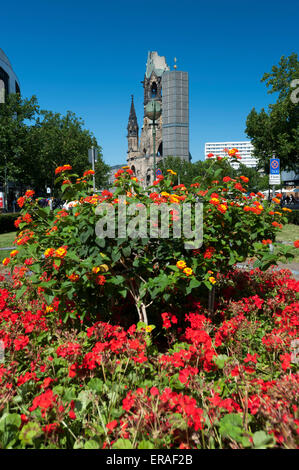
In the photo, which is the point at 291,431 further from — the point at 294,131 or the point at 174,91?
the point at 174,91

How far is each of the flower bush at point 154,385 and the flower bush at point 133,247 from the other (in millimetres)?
347

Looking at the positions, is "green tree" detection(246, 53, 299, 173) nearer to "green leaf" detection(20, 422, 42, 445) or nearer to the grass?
the grass

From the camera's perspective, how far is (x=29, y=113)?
29.2 meters

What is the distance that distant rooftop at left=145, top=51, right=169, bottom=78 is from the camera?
79000 mm

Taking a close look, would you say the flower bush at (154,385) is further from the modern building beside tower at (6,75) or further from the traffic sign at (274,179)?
the modern building beside tower at (6,75)

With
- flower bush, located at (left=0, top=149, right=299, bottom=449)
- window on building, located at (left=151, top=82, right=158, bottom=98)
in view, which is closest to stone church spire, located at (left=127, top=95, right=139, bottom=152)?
window on building, located at (left=151, top=82, right=158, bottom=98)

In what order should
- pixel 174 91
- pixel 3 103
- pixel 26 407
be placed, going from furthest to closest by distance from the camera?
pixel 174 91, pixel 3 103, pixel 26 407

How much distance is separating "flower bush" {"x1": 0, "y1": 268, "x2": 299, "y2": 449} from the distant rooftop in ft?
278

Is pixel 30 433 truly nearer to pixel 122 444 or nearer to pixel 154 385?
pixel 122 444

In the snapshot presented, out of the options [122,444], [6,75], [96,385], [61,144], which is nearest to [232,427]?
[122,444]

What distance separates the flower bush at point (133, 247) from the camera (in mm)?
2771

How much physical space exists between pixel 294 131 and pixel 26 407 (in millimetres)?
24119

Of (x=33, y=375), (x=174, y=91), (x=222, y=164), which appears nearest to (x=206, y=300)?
(x=222, y=164)

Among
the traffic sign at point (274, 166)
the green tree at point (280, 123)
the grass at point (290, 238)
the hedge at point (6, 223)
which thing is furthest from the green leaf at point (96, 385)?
the green tree at point (280, 123)
